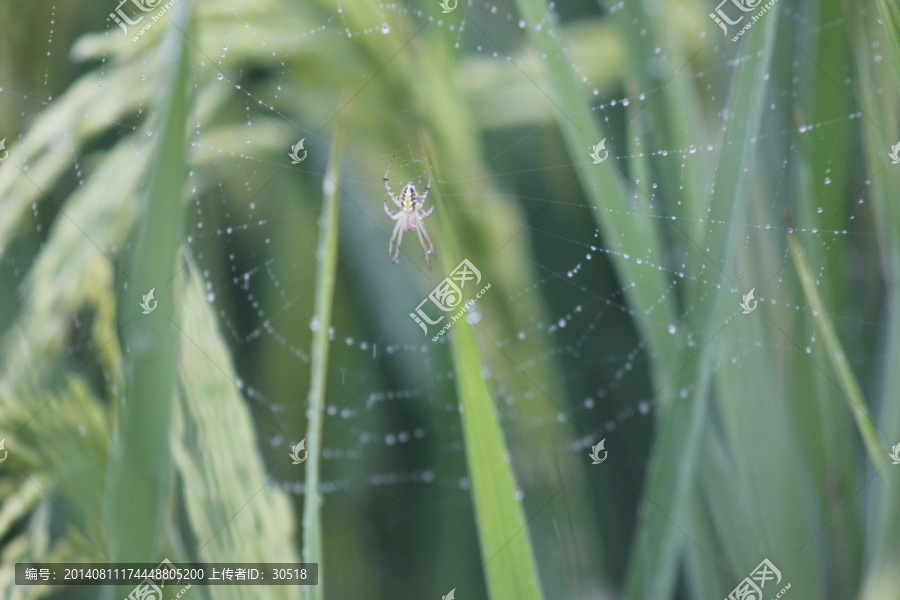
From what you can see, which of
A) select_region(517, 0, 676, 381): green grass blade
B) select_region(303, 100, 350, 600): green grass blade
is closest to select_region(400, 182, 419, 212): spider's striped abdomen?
select_region(517, 0, 676, 381): green grass blade

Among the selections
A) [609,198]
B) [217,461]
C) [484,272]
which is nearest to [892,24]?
[609,198]

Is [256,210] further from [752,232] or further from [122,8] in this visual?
[752,232]

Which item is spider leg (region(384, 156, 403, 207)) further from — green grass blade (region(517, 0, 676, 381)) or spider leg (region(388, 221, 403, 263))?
green grass blade (region(517, 0, 676, 381))

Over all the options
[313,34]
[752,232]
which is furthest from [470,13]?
[752,232]

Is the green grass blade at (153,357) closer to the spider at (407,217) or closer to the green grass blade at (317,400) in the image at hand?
the green grass blade at (317,400)

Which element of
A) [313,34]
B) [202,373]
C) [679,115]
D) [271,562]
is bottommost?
[271,562]

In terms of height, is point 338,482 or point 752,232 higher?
point 752,232

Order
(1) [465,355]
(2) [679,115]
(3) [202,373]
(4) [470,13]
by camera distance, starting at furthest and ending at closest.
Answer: (4) [470,13], (2) [679,115], (3) [202,373], (1) [465,355]

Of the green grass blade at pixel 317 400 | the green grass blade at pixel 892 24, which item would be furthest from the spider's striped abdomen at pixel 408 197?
the green grass blade at pixel 892 24
